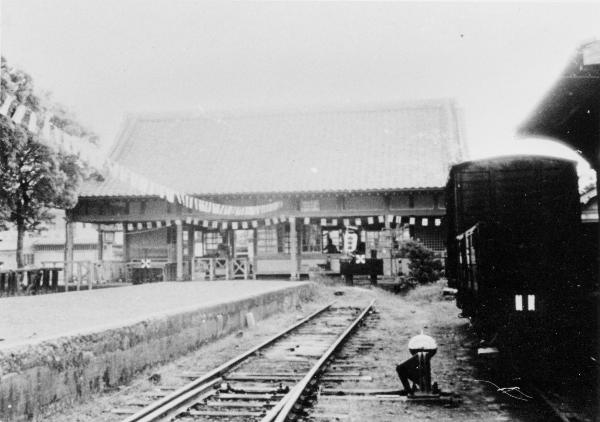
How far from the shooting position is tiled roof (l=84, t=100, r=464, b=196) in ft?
72.8

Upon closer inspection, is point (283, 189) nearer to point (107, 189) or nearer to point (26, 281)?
point (107, 189)

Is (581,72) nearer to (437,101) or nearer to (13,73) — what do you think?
(13,73)

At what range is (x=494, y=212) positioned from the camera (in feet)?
32.3

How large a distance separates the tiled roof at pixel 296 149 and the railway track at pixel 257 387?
41.5 feet

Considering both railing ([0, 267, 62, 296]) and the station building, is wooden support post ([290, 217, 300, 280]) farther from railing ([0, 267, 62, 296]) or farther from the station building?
railing ([0, 267, 62, 296])

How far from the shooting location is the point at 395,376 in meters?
7.08

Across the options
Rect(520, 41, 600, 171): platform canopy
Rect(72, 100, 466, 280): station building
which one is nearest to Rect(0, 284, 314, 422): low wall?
Rect(520, 41, 600, 171): platform canopy

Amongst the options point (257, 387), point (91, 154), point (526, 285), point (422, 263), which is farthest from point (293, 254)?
point (257, 387)

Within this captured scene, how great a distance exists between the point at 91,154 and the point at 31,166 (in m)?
7.81

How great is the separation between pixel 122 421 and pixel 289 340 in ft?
17.5

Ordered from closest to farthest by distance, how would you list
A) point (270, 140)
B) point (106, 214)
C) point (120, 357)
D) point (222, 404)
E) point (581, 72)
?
point (581, 72) < point (222, 404) < point (120, 357) < point (106, 214) < point (270, 140)

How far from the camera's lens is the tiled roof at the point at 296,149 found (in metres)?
22.2

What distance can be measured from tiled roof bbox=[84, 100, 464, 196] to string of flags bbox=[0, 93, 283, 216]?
2.66ft

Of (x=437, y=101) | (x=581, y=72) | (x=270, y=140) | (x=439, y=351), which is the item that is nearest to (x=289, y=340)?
(x=439, y=351)
